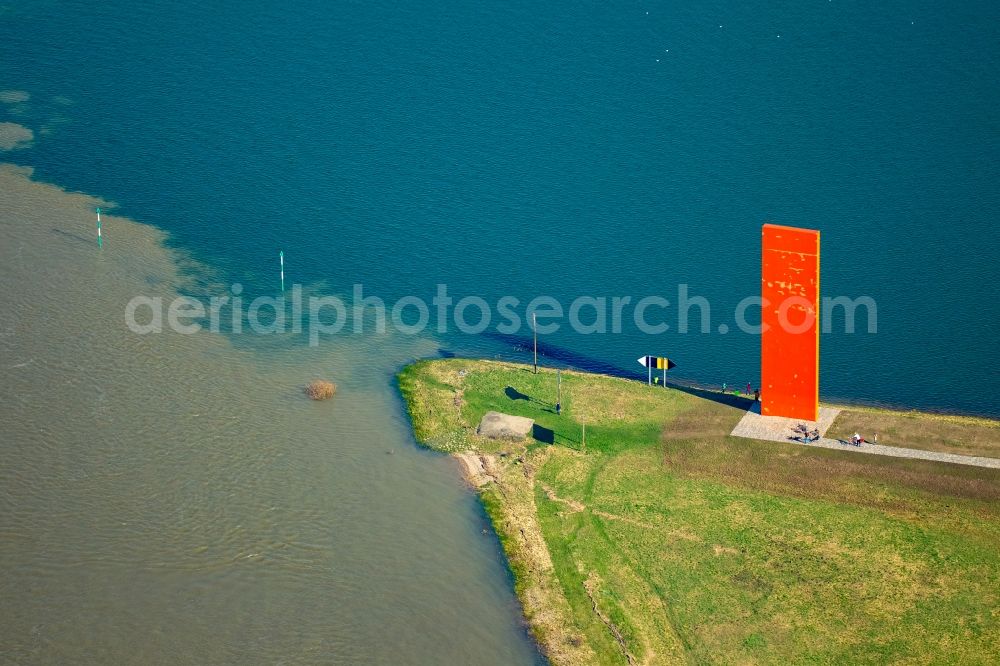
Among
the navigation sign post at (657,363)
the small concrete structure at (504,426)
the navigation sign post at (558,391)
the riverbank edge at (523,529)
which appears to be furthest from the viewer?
the navigation sign post at (657,363)

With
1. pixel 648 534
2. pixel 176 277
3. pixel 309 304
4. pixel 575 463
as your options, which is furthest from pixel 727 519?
pixel 176 277

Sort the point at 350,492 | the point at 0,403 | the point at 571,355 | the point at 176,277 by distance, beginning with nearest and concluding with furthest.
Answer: the point at 350,492, the point at 0,403, the point at 571,355, the point at 176,277

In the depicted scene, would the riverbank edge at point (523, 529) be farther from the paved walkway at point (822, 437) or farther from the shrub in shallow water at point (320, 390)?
the paved walkway at point (822, 437)

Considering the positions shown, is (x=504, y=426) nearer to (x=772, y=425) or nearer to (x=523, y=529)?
(x=523, y=529)

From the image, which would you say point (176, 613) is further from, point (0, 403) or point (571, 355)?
point (571, 355)

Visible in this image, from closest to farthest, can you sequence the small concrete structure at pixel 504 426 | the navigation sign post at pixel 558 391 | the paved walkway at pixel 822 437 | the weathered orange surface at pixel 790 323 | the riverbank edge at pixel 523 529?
the riverbank edge at pixel 523 529 < the paved walkway at pixel 822 437 < the weathered orange surface at pixel 790 323 < the small concrete structure at pixel 504 426 < the navigation sign post at pixel 558 391

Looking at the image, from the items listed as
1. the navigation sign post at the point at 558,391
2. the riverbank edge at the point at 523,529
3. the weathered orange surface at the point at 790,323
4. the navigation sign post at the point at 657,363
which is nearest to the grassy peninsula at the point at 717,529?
the riverbank edge at the point at 523,529

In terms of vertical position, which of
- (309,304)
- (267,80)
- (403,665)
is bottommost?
(403,665)
